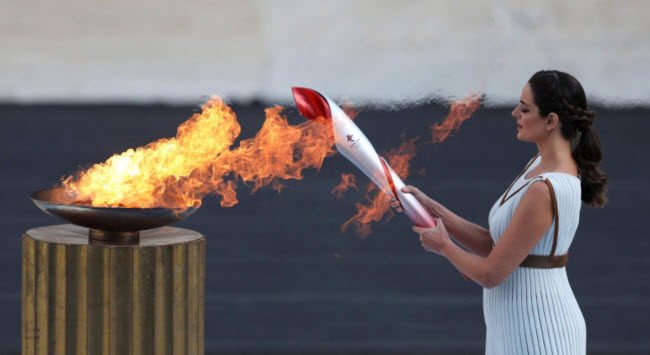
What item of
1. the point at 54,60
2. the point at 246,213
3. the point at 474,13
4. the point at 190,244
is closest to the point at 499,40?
the point at 474,13

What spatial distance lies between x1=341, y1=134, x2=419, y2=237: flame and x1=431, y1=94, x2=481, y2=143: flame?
13 centimetres

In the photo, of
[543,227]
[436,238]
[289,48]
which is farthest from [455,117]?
[543,227]

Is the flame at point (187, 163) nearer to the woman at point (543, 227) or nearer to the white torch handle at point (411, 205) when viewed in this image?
the white torch handle at point (411, 205)

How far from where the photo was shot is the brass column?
6.27 ft

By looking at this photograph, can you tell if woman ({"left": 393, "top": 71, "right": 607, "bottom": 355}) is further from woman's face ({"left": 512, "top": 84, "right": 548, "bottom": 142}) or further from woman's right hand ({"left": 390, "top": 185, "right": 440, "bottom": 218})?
woman's right hand ({"left": 390, "top": 185, "right": 440, "bottom": 218})

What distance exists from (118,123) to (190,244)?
8.41 ft

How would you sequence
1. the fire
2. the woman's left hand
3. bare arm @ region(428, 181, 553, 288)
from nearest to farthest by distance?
bare arm @ region(428, 181, 553, 288), the woman's left hand, the fire

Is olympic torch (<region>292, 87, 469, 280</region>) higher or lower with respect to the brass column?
higher

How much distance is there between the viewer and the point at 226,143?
2.35m

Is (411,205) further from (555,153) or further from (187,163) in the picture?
(187,163)

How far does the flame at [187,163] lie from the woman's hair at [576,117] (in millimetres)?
608

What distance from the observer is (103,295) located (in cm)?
192

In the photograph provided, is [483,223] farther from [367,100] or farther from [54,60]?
[54,60]

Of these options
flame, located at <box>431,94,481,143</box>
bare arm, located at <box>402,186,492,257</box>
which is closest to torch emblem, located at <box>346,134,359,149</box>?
bare arm, located at <box>402,186,492,257</box>
